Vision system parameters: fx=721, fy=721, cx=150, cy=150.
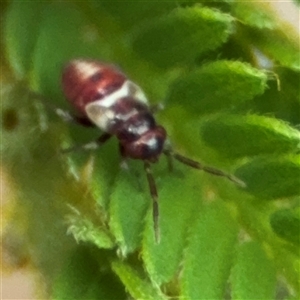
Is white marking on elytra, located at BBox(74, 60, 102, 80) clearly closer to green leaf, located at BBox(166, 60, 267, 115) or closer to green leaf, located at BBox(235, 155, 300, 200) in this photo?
green leaf, located at BBox(166, 60, 267, 115)

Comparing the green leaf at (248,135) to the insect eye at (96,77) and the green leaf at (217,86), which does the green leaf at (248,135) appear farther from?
the insect eye at (96,77)

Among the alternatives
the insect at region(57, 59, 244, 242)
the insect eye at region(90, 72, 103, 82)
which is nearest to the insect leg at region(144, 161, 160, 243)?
the insect at region(57, 59, 244, 242)

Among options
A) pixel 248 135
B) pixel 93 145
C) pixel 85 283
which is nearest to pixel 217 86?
pixel 248 135

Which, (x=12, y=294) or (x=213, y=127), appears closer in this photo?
(x=213, y=127)

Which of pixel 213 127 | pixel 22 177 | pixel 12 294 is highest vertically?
pixel 213 127

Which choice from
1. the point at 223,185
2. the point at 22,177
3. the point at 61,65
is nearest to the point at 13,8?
the point at 61,65

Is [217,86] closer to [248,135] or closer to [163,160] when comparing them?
[248,135]

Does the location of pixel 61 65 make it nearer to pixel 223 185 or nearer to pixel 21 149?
pixel 21 149
